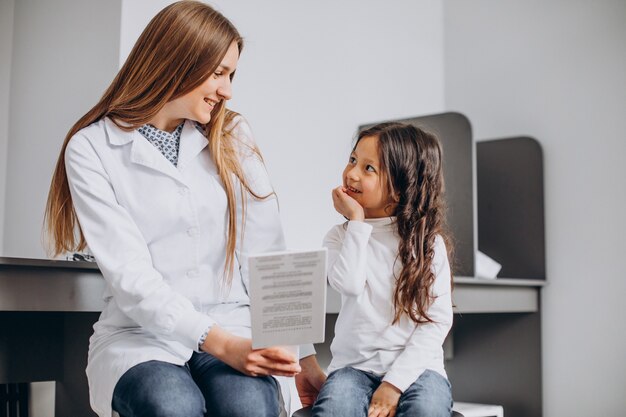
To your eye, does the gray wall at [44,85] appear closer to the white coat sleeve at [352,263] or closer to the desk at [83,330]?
the desk at [83,330]

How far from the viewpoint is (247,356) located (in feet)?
4.12

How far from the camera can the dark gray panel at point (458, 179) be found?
2.64 m

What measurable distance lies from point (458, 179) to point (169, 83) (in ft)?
5.03

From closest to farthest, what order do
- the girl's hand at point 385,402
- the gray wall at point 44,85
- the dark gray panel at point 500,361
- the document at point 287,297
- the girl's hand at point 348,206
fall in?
the document at point 287,297, the girl's hand at point 385,402, the girl's hand at point 348,206, the gray wall at point 44,85, the dark gray panel at point 500,361

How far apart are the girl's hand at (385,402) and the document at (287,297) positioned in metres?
0.24

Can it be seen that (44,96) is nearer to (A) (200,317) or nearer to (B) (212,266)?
(B) (212,266)

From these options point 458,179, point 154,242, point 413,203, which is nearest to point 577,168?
point 458,179

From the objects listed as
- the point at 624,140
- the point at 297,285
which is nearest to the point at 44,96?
the point at 297,285

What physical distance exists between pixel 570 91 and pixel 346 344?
6.02 ft

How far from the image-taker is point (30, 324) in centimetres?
201

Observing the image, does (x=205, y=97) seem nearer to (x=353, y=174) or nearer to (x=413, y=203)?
(x=353, y=174)

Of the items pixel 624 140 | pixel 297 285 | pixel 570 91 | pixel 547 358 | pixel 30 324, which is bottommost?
pixel 547 358

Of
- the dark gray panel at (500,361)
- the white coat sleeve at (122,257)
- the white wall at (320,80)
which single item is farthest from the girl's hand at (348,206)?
the dark gray panel at (500,361)

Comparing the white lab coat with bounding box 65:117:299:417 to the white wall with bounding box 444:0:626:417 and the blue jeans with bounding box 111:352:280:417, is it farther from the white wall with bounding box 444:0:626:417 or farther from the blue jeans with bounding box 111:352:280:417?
the white wall with bounding box 444:0:626:417
